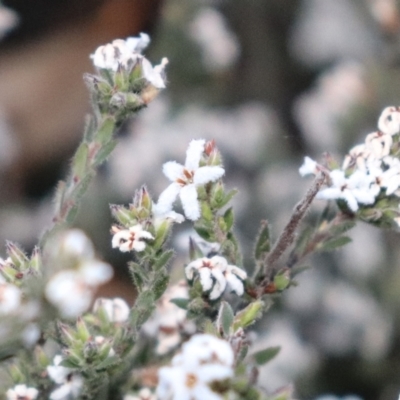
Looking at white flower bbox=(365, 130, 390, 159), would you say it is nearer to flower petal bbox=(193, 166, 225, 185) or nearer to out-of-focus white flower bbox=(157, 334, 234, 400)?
flower petal bbox=(193, 166, 225, 185)

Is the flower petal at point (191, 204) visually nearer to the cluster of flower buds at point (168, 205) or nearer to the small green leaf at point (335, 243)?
the cluster of flower buds at point (168, 205)

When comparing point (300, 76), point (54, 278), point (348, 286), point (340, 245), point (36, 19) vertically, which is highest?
point (36, 19)

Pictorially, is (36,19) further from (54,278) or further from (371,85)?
(54,278)

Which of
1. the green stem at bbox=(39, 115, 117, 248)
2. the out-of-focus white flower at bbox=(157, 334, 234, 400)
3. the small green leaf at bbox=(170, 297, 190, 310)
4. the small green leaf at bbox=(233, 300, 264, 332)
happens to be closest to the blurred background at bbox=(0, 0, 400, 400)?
the green stem at bbox=(39, 115, 117, 248)

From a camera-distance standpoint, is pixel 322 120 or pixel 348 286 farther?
pixel 322 120

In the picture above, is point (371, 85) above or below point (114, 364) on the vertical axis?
above

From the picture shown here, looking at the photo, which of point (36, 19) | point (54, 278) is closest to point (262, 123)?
point (36, 19)

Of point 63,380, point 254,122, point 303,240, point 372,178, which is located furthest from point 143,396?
point 254,122

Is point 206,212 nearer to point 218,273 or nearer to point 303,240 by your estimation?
point 218,273
